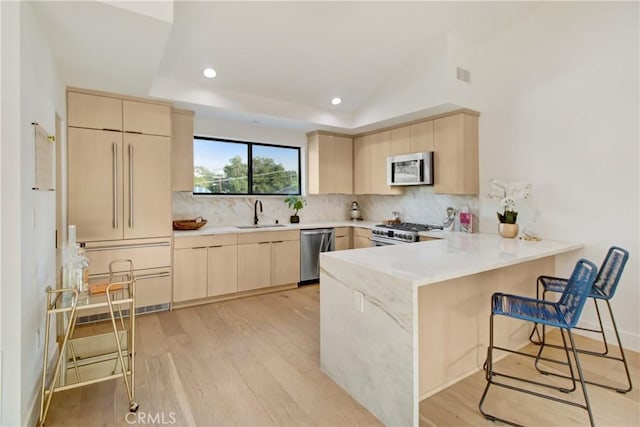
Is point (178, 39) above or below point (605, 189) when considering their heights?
above

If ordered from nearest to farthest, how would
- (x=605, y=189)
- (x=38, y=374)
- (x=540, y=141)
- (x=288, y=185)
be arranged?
(x=38, y=374)
(x=605, y=189)
(x=540, y=141)
(x=288, y=185)

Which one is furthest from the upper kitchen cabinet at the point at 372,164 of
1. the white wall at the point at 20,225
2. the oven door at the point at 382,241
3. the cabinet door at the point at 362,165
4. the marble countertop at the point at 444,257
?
the white wall at the point at 20,225

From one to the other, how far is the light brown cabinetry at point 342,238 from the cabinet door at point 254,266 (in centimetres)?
111

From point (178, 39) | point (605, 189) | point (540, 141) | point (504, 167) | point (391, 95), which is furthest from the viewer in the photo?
point (391, 95)

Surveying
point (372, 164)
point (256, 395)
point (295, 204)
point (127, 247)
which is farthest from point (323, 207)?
point (256, 395)

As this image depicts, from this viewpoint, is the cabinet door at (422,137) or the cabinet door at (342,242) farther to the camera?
the cabinet door at (342,242)

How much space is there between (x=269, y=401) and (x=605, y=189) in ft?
10.8

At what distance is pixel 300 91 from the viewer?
422 cm

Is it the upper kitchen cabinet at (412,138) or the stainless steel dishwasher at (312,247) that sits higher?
the upper kitchen cabinet at (412,138)

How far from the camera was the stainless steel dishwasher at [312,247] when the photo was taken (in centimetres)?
466

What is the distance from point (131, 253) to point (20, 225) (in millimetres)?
1899

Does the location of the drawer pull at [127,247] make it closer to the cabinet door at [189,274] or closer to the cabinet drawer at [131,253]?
the cabinet drawer at [131,253]

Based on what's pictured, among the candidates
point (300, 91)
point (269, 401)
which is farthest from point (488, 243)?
point (300, 91)

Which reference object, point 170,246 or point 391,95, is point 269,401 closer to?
point 170,246
